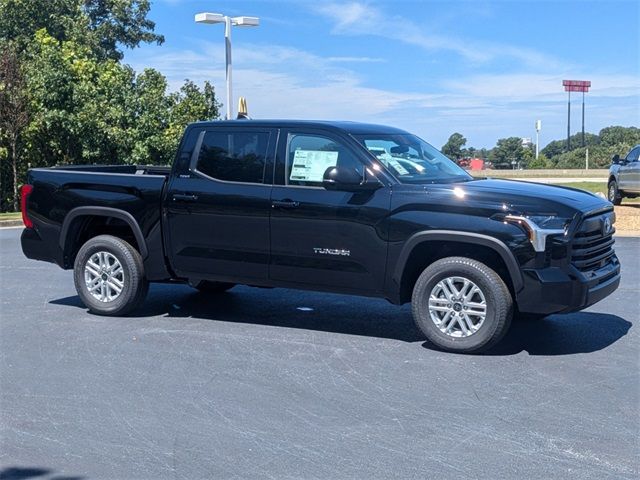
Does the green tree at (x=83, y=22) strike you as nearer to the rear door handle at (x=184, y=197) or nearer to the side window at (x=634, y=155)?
the side window at (x=634, y=155)

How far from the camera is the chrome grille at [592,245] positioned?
6438 mm

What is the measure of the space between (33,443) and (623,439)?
336 cm

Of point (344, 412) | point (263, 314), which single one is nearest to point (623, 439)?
point (344, 412)

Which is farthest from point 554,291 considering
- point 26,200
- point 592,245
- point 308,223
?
point 26,200

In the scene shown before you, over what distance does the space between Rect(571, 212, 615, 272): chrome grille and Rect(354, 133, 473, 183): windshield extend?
1.26 metres

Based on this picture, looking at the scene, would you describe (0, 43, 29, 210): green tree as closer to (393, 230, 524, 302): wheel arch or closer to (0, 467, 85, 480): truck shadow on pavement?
(393, 230, 524, 302): wheel arch

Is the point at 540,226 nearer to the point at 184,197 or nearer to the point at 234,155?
the point at 234,155

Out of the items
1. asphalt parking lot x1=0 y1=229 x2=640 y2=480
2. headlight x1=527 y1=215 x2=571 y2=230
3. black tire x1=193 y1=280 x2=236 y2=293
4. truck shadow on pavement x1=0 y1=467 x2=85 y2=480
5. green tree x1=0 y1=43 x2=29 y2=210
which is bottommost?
truck shadow on pavement x1=0 y1=467 x2=85 y2=480

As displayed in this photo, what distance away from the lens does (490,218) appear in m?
6.42

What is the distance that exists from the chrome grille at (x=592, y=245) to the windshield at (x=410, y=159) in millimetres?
1258

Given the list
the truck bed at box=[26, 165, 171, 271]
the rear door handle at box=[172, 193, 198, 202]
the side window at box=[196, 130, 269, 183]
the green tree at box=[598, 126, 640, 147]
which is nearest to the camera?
the side window at box=[196, 130, 269, 183]

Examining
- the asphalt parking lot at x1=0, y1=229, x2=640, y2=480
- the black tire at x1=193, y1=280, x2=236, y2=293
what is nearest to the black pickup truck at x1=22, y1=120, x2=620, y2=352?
the asphalt parking lot at x1=0, y1=229, x2=640, y2=480

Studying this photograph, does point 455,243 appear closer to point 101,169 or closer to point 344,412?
point 344,412

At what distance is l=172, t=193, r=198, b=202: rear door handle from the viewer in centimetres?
762
